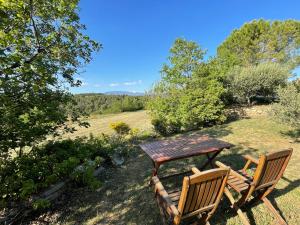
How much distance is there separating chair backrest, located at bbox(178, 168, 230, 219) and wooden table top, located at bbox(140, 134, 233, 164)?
1.11m

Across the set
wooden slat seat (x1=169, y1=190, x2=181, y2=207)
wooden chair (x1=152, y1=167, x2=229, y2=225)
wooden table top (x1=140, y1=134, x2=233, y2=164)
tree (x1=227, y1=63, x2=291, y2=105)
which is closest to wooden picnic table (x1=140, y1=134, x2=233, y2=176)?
wooden table top (x1=140, y1=134, x2=233, y2=164)

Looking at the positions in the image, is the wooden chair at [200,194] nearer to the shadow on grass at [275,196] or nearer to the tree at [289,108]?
the shadow on grass at [275,196]

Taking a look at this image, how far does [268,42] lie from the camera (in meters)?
17.7

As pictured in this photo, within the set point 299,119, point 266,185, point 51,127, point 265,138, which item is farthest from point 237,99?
point 51,127

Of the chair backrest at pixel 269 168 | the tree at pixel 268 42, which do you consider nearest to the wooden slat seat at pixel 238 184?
the chair backrest at pixel 269 168

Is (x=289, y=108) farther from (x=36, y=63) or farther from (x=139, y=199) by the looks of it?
(x=36, y=63)

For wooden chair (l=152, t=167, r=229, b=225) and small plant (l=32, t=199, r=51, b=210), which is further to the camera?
small plant (l=32, t=199, r=51, b=210)

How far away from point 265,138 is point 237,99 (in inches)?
264

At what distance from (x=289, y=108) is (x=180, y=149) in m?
4.47

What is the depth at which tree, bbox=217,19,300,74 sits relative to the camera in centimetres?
1714

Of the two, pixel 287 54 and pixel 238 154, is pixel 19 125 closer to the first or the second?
pixel 238 154

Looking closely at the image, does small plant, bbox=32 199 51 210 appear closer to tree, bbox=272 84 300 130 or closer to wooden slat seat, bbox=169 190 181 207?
wooden slat seat, bbox=169 190 181 207

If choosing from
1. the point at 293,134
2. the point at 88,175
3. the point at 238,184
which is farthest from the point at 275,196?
the point at 293,134

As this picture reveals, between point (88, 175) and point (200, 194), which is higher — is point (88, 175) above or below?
below
